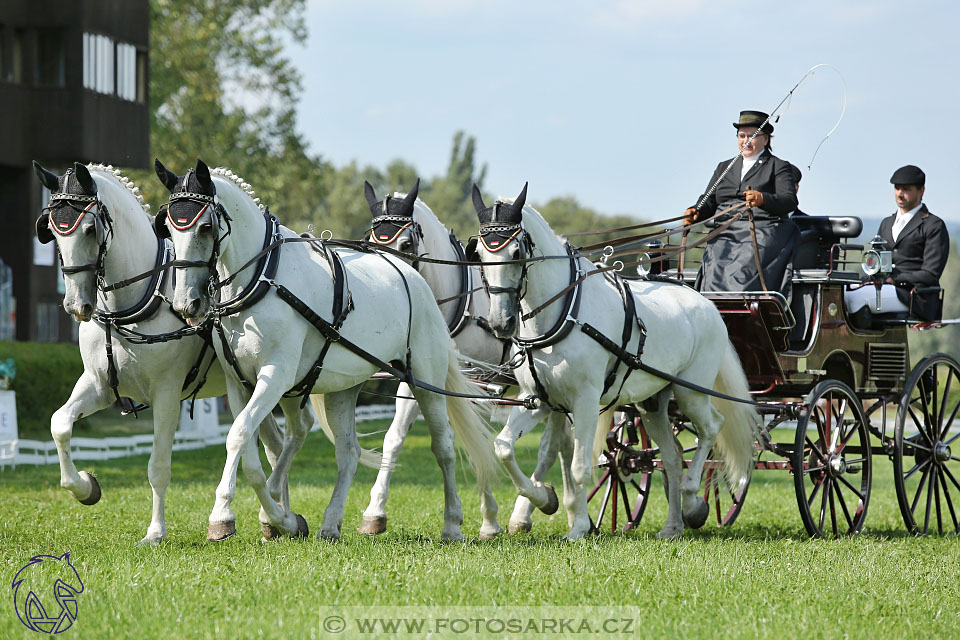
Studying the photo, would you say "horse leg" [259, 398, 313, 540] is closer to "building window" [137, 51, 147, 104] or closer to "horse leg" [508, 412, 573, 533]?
"horse leg" [508, 412, 573, 533]

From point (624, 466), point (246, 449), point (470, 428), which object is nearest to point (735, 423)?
point (624, 466)

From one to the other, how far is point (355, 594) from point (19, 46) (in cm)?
2439

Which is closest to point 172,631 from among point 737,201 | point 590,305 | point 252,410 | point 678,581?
point 252,410

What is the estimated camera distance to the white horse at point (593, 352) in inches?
304

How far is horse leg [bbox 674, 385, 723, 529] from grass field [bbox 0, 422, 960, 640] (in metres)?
0.21

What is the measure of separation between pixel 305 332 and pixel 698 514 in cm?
348

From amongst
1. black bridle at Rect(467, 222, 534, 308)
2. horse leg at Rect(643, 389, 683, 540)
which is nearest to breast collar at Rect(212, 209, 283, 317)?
black bridle at Rect(467, 222, 534, 308)

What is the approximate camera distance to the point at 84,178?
699 cm

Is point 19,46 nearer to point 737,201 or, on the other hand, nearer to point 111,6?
point 111,6

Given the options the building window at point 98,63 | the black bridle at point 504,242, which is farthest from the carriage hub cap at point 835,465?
the building window at point 98,63

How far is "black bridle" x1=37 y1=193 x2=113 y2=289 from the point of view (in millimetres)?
6949

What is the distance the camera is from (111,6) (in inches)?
1096

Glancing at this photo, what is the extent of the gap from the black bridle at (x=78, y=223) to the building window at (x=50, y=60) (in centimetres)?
2106
